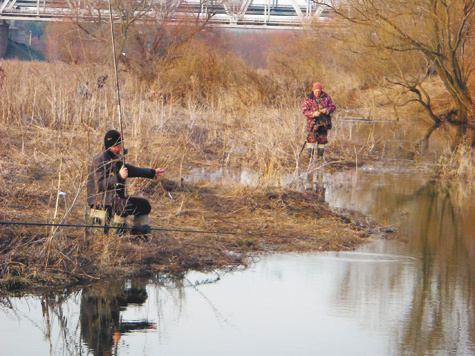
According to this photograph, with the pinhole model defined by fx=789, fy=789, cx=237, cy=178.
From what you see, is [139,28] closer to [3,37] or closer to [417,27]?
[417,27]

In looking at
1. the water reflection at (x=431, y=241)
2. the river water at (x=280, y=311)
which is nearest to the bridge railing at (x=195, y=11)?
the water reflection at (x=431, y=241)

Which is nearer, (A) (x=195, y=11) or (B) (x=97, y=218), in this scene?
(B) (x=97, y=218)

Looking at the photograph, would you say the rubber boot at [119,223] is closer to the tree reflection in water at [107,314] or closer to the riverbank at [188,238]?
the riverbank at [188,238]

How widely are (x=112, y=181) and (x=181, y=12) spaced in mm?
32551

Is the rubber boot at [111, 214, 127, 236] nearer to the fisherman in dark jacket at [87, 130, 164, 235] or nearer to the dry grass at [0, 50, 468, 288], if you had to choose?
the fisherman in dark jacket at [87, 130, 164, 235]

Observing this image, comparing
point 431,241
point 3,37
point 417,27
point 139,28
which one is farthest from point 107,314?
point 3,37

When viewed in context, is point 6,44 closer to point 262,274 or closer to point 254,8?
point 254,8

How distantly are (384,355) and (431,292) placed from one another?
1.77 metres

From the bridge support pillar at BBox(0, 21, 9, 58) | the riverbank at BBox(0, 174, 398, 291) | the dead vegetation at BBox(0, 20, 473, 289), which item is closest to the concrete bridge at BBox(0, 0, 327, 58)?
the bridge support pillar at BBox(0, 21, 9, 58)

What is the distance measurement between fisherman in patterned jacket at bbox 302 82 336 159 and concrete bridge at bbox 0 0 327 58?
7518mm

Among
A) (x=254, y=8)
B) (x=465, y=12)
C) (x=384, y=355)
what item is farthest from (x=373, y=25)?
(x=254, y=8)

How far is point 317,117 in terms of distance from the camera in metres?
14.7

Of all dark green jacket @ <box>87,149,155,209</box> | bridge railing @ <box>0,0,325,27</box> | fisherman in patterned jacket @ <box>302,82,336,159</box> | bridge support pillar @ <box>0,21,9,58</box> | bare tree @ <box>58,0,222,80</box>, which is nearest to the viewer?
dark green jacket @ <box>87,149,155,209</box>

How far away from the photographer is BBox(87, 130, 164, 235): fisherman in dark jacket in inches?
297
